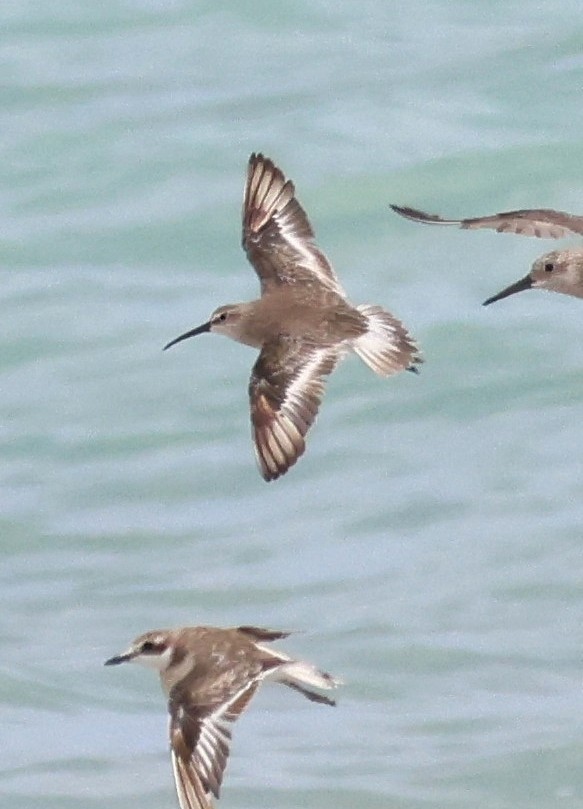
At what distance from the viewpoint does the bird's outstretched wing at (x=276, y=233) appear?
25.5 ft

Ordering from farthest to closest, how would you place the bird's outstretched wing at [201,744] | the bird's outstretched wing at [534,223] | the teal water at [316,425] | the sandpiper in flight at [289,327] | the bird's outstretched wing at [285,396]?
1. the teal water at [316,425]
2. the bird's outstretched wing at [534,223]
3. the sandpiper in flight at [289,327]
4. the bird's outstretched wing at [285,396]
5. the bird's outstretched wing at [201,744]

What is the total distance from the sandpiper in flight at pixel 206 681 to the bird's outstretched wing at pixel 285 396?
18.7 inches

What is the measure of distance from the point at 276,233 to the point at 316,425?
3.20 metres

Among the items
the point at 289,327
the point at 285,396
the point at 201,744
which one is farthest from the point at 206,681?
the point at 289,327

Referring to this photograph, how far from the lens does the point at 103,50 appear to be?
553 inches

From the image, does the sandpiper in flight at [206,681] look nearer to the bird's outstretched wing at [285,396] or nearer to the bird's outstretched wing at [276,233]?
the bird's outstretched wing at [285,396]

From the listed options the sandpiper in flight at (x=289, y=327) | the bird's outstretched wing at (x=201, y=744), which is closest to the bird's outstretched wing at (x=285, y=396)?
the sandpiper in flight at (x=289, y=327)

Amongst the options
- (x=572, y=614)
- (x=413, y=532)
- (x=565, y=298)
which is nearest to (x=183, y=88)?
(x=565, y=298)

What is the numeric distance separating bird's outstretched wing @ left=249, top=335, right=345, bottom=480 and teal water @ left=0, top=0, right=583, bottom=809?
1.56 m

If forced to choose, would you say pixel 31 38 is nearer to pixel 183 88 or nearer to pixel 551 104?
pixel 183 88

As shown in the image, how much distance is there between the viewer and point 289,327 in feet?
23.6

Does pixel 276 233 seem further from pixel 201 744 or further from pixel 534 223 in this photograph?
pixel 201 744

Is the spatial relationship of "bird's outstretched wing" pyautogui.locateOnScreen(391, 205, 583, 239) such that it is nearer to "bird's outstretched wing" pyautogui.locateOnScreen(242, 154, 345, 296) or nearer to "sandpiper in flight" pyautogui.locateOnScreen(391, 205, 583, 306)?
"sandpiper in flight" pyautogui.locateOnScreen(391, 205, 583, 306)

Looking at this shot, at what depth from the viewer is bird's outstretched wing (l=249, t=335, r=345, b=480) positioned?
21.5 feet
